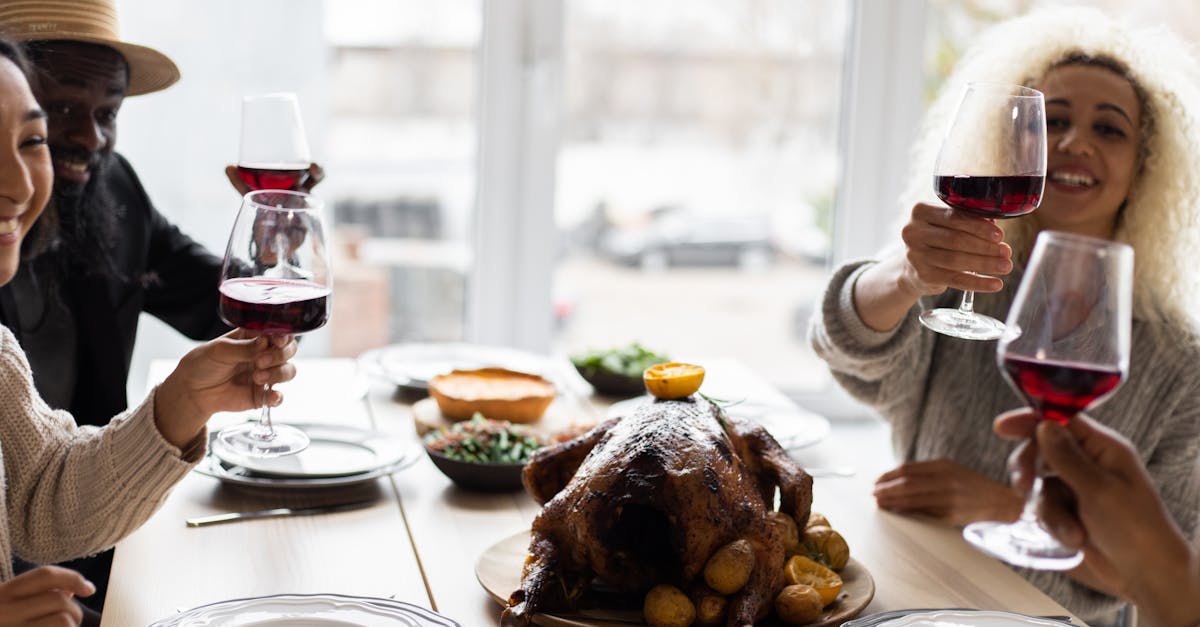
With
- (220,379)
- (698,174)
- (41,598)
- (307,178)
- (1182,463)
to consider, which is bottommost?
→ (1182,463)

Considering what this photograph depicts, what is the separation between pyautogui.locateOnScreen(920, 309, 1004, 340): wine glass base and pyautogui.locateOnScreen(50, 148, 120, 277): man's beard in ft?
4.81

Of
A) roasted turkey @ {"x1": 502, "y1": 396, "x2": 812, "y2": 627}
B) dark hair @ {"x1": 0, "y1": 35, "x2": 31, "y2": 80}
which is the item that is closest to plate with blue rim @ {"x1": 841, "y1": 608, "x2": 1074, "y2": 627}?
roasted turkey @ {"x1": 502, "y1": 396, "x2": 812, "y2": 627}

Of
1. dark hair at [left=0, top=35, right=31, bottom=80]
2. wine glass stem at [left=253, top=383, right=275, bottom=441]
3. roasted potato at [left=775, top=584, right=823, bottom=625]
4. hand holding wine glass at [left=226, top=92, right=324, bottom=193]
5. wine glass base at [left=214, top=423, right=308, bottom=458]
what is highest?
dark hair at [left=0, top=35, right=31, bottom=80]

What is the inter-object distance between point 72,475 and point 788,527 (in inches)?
35.3

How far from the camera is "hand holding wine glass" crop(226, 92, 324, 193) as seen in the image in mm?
1899

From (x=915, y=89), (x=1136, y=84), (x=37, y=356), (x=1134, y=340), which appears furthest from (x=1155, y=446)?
(x=37, y=356)

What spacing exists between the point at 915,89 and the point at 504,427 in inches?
78.5

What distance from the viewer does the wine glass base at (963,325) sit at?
1392 millimetres

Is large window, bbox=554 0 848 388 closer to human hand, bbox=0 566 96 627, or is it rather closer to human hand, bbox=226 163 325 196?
human hand, bbox=226 163 325 196

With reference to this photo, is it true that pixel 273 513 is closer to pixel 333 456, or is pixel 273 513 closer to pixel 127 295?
pixel 333 456

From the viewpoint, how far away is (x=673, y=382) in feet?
4.59

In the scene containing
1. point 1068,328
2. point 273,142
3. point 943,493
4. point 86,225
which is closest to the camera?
point 1068,328

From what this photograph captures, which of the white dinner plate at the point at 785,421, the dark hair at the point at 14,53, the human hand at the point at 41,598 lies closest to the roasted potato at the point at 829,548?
the white dinner plate at the point at 785,421

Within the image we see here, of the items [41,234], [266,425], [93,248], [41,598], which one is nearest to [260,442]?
[266,425]
